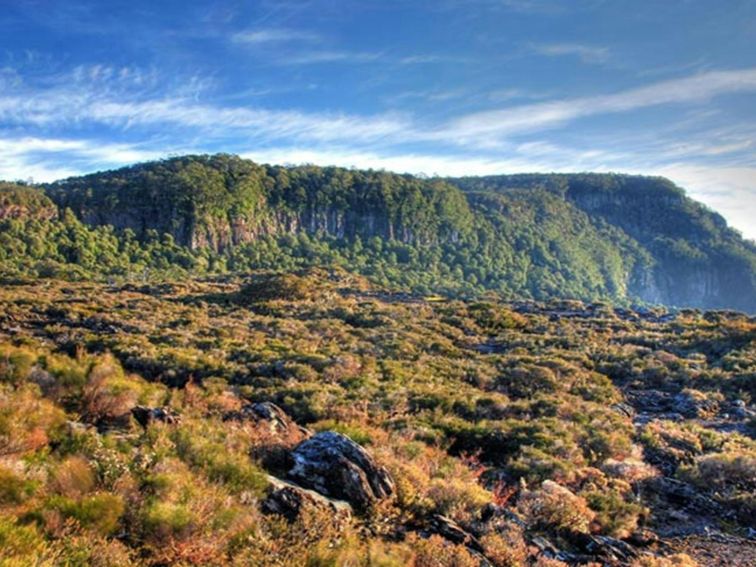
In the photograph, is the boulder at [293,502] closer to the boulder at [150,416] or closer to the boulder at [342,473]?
the boulder at [342,473]

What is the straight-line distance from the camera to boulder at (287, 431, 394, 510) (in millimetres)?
5824

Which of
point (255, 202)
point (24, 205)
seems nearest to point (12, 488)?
point (24, 205)

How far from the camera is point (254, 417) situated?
845cm

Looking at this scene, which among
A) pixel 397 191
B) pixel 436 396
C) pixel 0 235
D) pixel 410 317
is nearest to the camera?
pixel 436 396

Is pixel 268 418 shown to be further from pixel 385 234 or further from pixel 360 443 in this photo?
pixel 385 234

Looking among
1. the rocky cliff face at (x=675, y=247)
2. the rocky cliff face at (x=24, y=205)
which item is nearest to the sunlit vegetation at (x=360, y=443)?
the rocky cliff face at (x=24, y=205)

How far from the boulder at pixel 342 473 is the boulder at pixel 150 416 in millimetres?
2119

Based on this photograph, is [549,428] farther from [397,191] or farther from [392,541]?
[397,191]

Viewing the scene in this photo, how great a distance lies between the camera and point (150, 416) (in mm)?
7223

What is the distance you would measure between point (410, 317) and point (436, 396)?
18754mm

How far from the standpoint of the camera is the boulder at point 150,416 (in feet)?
23.4

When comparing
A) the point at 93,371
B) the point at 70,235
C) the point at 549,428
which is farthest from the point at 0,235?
the point at 549,428

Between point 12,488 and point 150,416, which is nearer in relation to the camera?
point 12,488

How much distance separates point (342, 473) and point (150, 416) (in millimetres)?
3228
